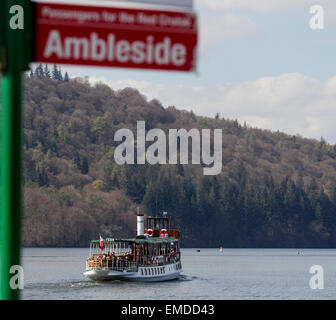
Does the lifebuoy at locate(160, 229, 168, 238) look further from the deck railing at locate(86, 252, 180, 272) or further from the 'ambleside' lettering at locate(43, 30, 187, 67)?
the 'ambleside' lettering at locate(43, 30, 187, 67)

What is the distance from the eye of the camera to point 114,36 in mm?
6281

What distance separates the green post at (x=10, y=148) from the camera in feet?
19.3

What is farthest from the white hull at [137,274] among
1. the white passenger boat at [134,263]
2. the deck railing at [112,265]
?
the deck railing at [112,265]

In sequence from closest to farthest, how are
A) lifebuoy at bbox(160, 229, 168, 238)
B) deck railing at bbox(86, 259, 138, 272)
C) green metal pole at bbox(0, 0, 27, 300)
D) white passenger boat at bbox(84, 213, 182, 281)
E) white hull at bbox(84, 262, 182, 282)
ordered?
green metal pole at bbox(0, 0, 27, 300) < white hull at bbox(84, 262, 182, 282) < white passenger boat at bbox(84, 213, 182, 281) < deck railing at bbox(86, 259, 138, 272) < lifebuoy at bbox(160, 229, 168, 238)

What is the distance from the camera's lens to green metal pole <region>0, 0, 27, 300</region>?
587 cm

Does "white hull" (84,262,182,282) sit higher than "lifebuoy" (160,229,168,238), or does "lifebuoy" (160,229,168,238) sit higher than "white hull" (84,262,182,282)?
"lifebuoy" (160,229,168,238)

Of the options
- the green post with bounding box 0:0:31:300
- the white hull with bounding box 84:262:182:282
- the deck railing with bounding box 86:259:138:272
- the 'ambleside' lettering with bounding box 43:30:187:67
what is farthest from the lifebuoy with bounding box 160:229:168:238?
the green post with bounding box 0:0:31:300

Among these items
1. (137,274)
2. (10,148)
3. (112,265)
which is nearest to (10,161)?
(10,148)

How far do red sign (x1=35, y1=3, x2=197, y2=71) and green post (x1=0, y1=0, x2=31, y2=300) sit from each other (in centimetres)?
23

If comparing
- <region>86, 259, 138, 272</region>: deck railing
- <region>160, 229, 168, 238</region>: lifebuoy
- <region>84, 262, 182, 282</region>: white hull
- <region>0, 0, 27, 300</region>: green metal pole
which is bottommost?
<region>84, 262, 182, 282</region>: white hull

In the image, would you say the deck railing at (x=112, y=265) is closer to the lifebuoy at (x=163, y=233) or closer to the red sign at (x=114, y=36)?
the lifebuoy at (x=163, y=233)

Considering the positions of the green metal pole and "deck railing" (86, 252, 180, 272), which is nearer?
the green metal pole

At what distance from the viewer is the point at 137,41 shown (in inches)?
248

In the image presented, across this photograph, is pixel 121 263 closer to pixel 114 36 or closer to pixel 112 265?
pixel 112 265
